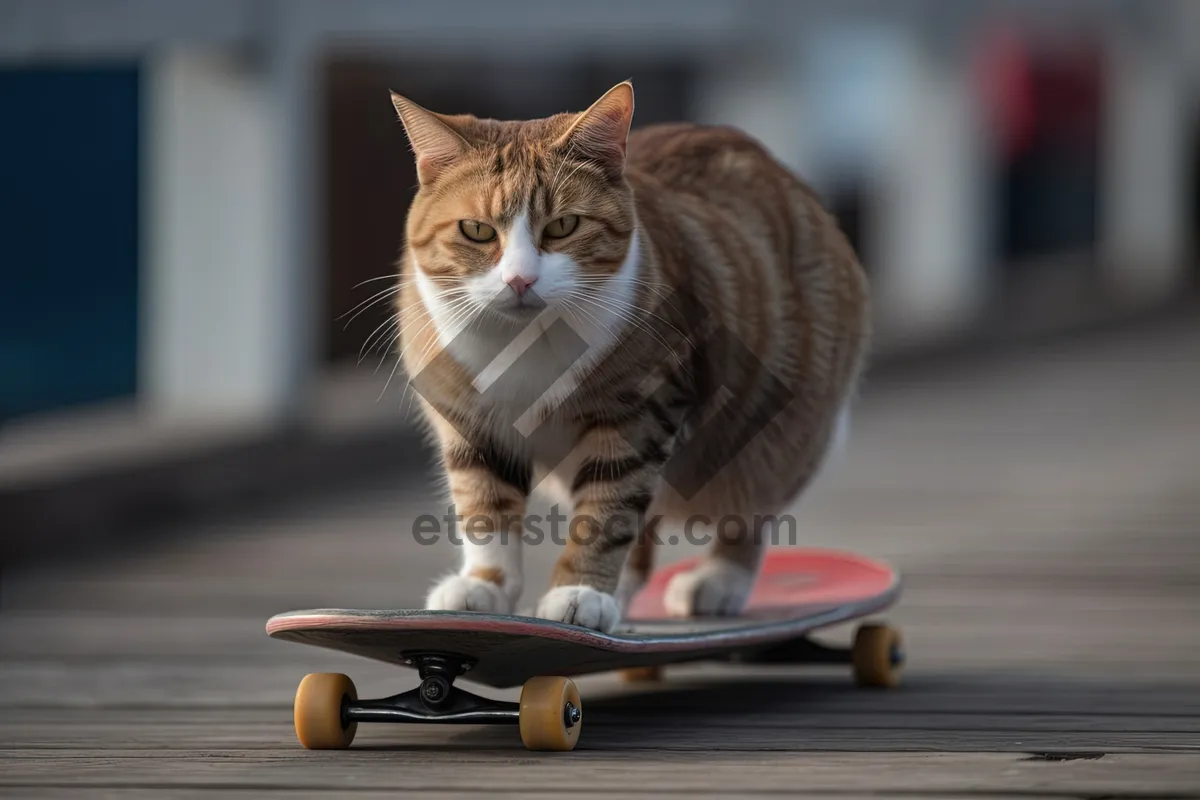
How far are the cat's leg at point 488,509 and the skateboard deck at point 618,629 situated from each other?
15 centimetres

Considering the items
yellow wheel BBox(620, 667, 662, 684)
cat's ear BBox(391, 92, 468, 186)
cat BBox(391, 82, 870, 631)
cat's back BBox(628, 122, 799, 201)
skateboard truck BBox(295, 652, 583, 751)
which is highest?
cat's back BBox(628, 122, 799, 201)

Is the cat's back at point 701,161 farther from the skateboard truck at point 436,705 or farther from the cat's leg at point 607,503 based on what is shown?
the skateboard truck at point 436,705

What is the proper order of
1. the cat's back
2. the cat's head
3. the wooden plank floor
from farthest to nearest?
the cat's back
the cat's head
the wooden plank floor

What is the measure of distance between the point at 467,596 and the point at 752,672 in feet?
2.59

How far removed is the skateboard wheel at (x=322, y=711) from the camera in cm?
202

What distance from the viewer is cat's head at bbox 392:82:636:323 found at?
2094 mm

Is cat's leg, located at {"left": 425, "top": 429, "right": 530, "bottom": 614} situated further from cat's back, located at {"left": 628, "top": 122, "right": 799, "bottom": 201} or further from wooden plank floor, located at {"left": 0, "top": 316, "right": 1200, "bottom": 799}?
cat's back, located at {"left": 628, "top": 122, "right": 799, "bottom": 201}

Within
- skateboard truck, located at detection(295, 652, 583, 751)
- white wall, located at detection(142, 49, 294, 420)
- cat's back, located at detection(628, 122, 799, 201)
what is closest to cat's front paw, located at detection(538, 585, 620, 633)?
skateboard truck, located at detection(295, 652, 583, 751)

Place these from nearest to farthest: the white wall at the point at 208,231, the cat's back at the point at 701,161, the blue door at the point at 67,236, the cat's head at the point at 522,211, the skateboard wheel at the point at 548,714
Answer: the skateboard wheel at the point at 548,714, the cat's head at the point at 522,211, the cat's back at the point at 701,161, the blue door at the point at 67,236, the white wall at the point at 208,231

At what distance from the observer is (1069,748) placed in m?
2.02

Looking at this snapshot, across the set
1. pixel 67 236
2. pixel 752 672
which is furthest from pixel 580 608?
pixel 67 236

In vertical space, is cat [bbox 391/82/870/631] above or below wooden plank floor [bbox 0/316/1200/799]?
above

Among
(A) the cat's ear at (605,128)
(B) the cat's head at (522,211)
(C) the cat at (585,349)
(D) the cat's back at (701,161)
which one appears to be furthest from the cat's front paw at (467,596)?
(D) the cat's back at (701,161)

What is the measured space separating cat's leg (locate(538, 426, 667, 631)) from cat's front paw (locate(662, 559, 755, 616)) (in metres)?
0.39
